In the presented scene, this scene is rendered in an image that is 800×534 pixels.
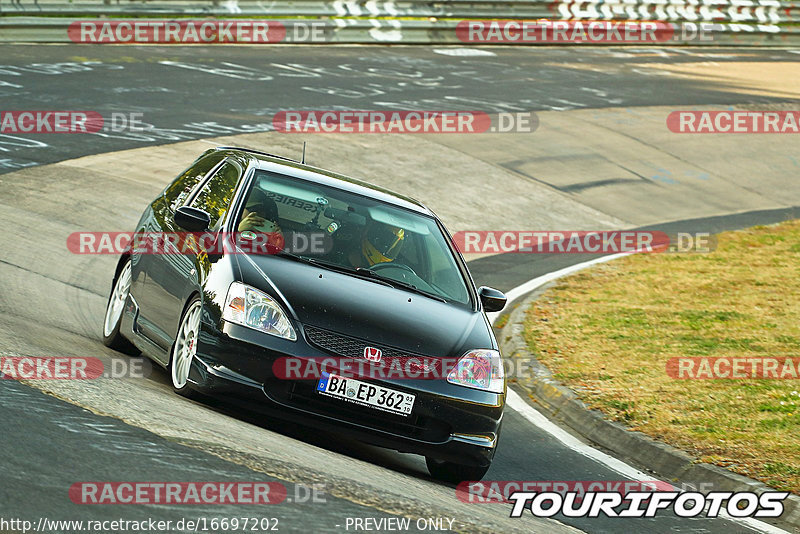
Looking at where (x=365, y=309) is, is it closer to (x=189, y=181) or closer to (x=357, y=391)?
(x=357, y=391)

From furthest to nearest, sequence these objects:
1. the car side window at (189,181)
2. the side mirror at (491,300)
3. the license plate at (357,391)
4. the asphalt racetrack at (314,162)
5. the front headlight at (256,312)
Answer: the car side window at (189,181)
the side mirror at (491,300)
the front headlight at (256,312)
the license plate at (357,391)
the asphalt racetrack at (314,162)

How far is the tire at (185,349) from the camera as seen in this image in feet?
22.7

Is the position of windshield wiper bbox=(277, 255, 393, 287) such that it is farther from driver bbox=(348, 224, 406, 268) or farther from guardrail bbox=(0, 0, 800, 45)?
guardrail bbox=(0, 0, 800, 45)

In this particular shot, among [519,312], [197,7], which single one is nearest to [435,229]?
[519,312]

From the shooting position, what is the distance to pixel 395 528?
16.8 ft

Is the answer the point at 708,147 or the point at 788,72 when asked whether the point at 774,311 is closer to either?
the point at 708,147

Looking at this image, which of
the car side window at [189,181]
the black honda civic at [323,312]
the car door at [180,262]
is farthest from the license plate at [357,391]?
the car side window at [189,181]

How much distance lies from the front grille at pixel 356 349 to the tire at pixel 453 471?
621mm

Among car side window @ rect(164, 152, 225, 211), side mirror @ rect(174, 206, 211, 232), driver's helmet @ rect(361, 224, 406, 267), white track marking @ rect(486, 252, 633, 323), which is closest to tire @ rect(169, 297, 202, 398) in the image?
side mirror @ rect(174, 206, 211, 232)

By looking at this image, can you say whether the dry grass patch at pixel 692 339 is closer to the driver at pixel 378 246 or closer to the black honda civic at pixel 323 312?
the black honda civic at pixel 323 312

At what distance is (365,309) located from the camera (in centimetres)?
687

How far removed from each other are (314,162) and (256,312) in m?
11.6

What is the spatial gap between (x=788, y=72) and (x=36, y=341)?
89.6 feet

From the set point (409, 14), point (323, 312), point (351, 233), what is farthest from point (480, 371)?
point (409, 14)
